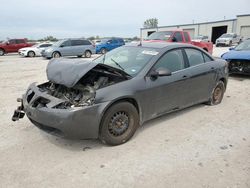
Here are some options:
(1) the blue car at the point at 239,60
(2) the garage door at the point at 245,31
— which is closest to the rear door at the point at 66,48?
(1) the blue car at the point at 239,60

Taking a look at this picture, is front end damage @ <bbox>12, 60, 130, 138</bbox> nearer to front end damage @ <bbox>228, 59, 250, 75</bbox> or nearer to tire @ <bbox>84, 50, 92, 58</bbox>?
front end damage @ <bbox>228, 59, 250, 75</bbox>

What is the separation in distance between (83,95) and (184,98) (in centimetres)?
214

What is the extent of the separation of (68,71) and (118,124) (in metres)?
1.13

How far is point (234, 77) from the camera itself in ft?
30.9

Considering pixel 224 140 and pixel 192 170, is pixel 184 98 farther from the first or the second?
pixel 192 170

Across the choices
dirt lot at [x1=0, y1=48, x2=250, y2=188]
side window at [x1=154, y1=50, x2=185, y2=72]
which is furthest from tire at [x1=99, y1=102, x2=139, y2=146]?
side window at [x1=154, y1=50, x2=185, y2=72]

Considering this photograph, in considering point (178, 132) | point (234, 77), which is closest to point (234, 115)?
point (178, 132)

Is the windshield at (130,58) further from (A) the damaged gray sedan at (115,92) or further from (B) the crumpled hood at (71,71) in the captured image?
(B) the crumpled hood at (71,71)

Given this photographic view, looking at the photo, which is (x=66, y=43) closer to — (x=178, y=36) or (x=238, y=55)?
(x=178, y=36)

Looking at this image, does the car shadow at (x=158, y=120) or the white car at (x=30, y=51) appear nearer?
the car shadow at (x=158, y=120)

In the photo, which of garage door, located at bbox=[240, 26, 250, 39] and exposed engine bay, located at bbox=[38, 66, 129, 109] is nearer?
exposed engine bay, located at bbox=[38, 66, 129, 109]

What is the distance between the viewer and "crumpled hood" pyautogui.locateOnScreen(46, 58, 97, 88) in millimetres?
3501

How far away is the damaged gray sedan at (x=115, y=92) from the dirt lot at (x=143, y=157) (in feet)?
1.08

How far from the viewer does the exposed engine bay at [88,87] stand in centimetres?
351
